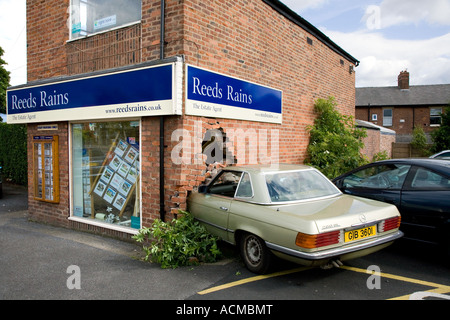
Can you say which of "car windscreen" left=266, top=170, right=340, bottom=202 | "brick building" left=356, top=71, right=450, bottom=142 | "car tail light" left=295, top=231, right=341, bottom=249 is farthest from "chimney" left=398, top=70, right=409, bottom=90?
"car tail light" left=295, top=231, right=341, bottom=249

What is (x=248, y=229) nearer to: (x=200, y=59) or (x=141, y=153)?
(x=141, y=153)

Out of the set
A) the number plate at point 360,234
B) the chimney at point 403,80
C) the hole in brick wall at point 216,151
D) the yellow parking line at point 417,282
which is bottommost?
the yellow parking line at point 417,282

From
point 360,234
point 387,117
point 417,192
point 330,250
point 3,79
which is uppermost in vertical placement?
point 3,79

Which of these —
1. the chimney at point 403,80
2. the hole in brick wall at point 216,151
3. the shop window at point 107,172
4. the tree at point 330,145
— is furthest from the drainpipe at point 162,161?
the chimney at point 403,80

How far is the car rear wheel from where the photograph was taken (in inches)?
175

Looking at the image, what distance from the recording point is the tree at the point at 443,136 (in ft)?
72.2

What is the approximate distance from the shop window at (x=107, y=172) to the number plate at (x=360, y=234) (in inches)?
154

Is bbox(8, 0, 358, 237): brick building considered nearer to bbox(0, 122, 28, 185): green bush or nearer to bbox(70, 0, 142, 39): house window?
bbox(70, 0, 142, 39): house window

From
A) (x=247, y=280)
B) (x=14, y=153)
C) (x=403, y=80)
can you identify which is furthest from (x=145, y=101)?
(x=403, y=80)

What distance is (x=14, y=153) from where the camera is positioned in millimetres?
14547

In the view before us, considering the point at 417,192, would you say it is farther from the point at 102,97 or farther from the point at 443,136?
the point at 443,136

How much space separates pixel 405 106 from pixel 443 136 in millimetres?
13012

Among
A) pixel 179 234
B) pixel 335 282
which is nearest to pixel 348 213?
pixel 335 282

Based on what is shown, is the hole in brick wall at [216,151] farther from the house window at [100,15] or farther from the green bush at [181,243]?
the house window at [100,15]
